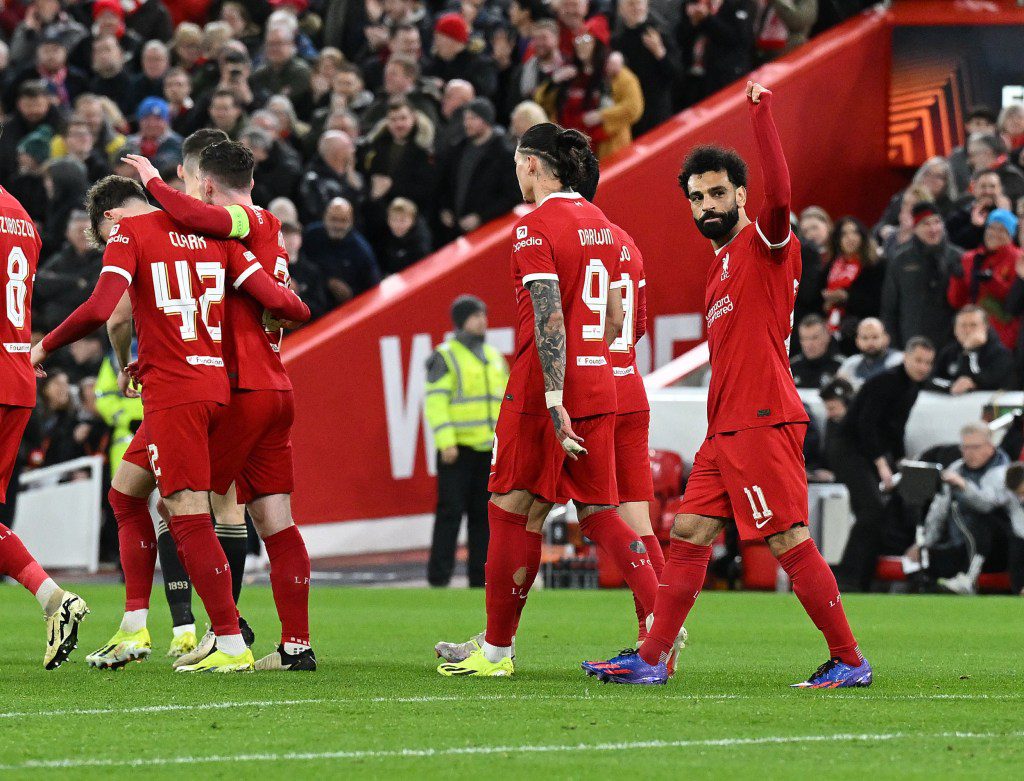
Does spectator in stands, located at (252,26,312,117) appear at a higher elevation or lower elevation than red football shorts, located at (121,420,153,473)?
higher

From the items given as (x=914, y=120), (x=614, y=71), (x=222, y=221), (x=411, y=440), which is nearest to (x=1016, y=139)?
(x=914, y=120)

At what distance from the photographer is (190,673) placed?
8.13m

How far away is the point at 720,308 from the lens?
770cm

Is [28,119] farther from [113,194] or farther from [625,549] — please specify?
[625,549]

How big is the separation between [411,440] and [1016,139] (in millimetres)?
6292

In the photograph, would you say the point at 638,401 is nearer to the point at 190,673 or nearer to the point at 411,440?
the point at 190,673

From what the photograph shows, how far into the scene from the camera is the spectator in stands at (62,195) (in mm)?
19266

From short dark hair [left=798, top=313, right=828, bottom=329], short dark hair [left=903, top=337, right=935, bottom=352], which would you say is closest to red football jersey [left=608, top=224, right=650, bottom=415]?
short dark hair [left=903, top=337, right=935, bottom=352]

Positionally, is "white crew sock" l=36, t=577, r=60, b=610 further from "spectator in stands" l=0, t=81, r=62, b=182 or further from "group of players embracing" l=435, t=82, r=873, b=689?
"spectator in stands" l=0, t=81, r=62, b=182

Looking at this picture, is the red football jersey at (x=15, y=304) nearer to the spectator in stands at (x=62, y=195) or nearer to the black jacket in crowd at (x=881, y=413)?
the black jacket in crowd at (x=881, y=413)

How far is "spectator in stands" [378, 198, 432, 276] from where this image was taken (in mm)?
18938

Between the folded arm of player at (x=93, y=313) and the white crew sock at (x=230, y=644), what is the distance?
4.51ft

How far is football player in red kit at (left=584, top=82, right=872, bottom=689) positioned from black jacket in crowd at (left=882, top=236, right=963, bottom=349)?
9.17m

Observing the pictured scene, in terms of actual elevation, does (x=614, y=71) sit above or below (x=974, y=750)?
above
